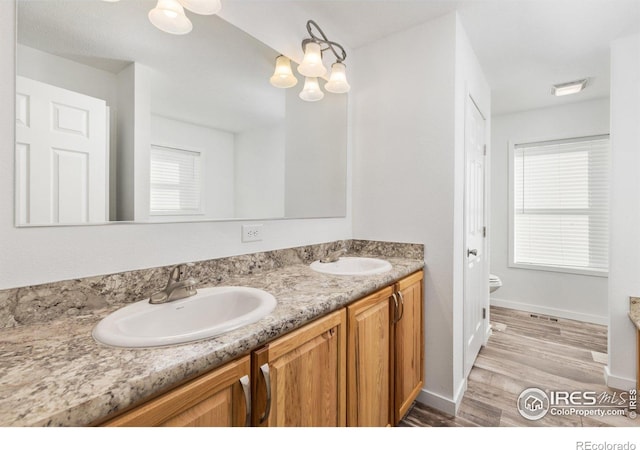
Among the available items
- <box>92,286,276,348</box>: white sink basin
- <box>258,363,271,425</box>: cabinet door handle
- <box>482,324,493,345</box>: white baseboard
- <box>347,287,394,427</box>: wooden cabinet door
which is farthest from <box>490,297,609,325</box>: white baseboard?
<box>258,363,271,425</box>: cabinet door handle

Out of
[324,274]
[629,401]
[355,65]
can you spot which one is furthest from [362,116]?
[629,401]

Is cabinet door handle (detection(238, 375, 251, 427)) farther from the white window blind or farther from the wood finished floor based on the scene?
the wood finished floor

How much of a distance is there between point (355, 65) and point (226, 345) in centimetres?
207

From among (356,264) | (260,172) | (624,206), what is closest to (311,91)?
(260,172)

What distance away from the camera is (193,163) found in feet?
3.95

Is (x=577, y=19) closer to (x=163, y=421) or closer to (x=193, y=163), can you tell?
(x=193, y=163)

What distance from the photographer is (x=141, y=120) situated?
1.03 metres

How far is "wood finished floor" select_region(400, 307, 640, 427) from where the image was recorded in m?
1.61

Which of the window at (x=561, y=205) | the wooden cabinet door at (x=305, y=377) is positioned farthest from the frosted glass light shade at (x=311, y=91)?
the window at (x=561, y=205)

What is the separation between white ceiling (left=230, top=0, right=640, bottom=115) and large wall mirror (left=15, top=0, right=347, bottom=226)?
39 centimetres

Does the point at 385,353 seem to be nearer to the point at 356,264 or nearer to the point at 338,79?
the point at 356,264

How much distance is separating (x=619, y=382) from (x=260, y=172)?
8.72 feet
